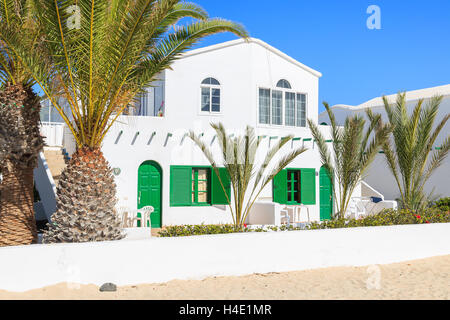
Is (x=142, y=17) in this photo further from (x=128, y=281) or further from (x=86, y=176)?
(x=128, y=281)

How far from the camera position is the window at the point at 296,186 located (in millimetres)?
15396

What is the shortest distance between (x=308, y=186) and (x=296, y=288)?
8483 mm

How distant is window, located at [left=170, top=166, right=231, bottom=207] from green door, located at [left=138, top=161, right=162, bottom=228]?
391 mm

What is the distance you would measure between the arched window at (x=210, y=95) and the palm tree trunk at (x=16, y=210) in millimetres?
6784

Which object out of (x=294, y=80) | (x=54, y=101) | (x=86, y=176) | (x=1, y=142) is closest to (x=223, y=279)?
(x=86, y=176)

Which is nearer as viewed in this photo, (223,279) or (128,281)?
(128,281)

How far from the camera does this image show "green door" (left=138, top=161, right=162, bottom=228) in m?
13.4

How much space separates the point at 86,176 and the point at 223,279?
2954 mm

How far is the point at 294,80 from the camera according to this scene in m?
16.2

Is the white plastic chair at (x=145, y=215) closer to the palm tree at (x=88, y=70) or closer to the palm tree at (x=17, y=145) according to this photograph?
the palm tree at (x=17, y=145)

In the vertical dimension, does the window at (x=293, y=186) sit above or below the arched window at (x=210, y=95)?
below

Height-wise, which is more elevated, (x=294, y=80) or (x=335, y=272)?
(x=294, y=80)

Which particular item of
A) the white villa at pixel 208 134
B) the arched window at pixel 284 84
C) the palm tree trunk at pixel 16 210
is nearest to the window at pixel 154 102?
the white villa at pixel 208 134
